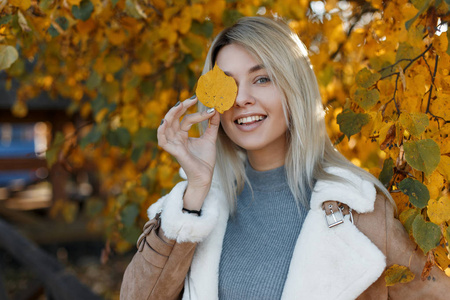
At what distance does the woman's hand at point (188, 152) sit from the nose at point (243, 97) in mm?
91

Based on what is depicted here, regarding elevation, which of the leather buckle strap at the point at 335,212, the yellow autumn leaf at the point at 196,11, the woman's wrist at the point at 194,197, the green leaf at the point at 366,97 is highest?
the yellow autumn leaf at the point at 196,11

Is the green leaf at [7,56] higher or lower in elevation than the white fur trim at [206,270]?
higher

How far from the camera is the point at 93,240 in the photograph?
22.5ft

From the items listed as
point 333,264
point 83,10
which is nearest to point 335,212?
point 333,264

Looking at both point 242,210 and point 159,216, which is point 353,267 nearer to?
point 242,210

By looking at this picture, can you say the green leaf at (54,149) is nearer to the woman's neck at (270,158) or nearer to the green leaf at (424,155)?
the woman's neck at (270,158)

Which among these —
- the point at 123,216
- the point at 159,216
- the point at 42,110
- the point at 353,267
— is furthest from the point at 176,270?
the point at 42,110

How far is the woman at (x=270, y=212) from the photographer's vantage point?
1.27 m

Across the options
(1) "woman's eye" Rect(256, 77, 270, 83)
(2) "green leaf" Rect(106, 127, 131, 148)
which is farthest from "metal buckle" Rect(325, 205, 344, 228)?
(2) "green leaf" Rect(106, 127, 131, 148)

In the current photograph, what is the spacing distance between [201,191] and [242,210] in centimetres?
27

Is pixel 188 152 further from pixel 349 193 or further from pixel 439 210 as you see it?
pixel 439 210

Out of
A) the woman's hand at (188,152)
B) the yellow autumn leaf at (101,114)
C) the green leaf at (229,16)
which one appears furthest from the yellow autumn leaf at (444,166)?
the yellow autumn leaf at (101,114)

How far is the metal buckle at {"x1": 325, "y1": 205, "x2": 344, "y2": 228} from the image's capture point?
4.28 ft

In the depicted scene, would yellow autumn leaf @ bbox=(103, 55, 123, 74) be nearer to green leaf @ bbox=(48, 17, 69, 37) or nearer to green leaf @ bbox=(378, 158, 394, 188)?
green leaf @ bbox=(48, 17, 69, 37)
